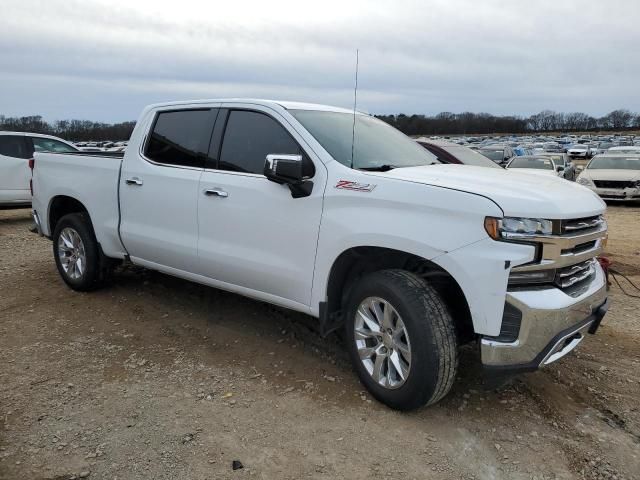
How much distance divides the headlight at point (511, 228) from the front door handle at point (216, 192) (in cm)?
204

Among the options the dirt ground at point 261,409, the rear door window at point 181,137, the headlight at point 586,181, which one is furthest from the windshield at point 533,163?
the rear door window at point 181,137

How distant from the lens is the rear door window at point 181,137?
460 cm

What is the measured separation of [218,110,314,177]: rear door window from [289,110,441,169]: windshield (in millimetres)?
178

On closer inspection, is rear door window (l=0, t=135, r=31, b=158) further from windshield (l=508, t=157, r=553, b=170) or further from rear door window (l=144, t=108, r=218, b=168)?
windshield (l=508, t=157, r=553, b=170)

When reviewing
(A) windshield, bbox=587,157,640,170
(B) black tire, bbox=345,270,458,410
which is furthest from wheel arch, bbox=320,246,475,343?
(A) windshield, bbox=587,157,640,170

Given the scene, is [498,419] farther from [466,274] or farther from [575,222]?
[575,222]

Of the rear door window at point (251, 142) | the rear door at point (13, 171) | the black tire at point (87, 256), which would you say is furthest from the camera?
the rear door at point (13, 171)

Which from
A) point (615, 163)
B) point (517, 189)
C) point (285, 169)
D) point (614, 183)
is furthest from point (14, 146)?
point (615, 163)

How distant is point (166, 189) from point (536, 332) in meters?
3.13

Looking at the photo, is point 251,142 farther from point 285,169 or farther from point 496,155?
point 496,155

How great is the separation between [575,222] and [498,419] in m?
1.29

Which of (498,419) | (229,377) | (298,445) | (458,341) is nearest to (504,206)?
(458,341)

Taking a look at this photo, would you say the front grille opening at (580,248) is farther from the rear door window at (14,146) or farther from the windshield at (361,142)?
the rear door window at (14,146)

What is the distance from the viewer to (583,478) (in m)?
2.88
